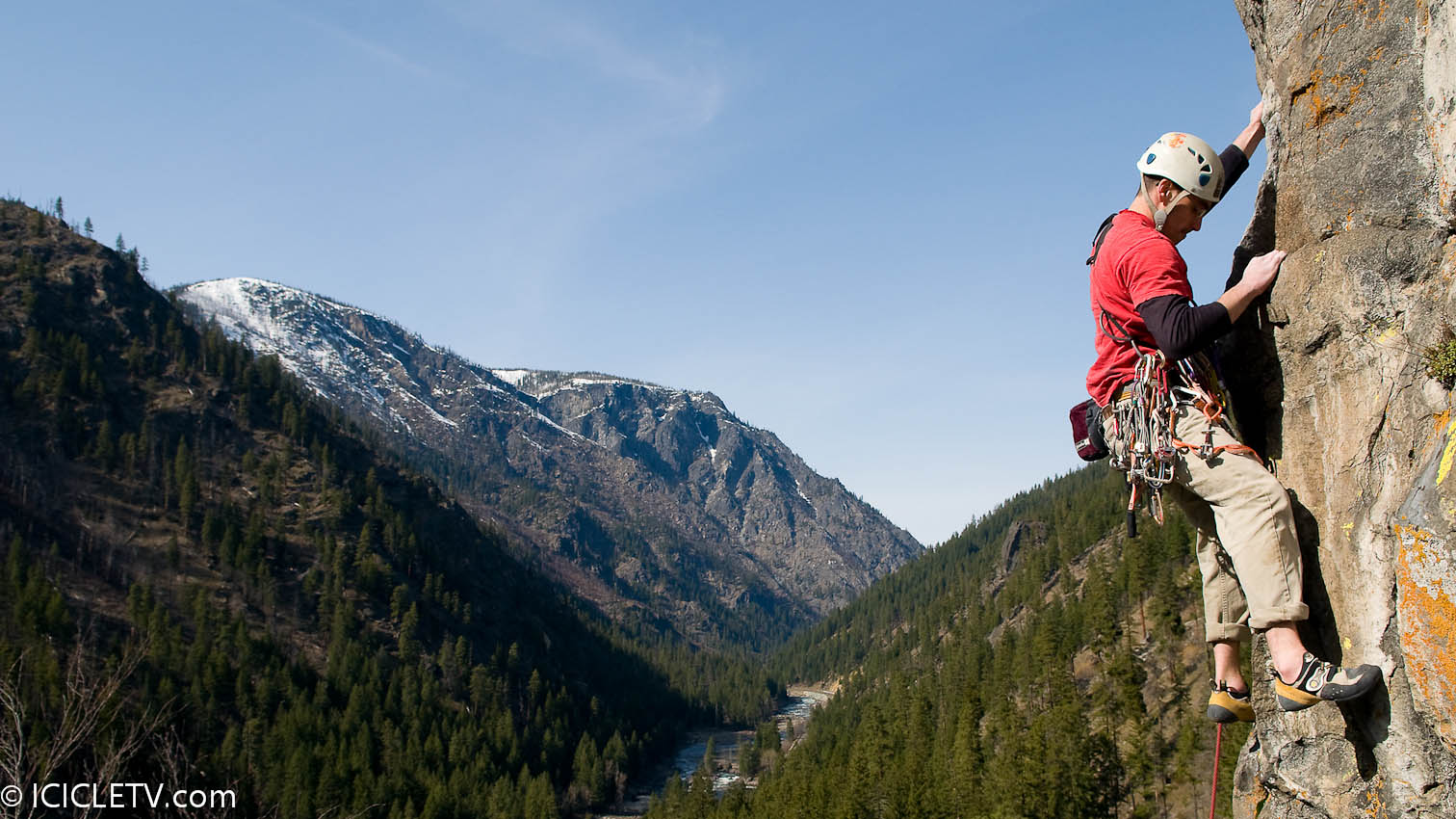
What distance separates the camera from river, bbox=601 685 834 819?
11950 centimetres

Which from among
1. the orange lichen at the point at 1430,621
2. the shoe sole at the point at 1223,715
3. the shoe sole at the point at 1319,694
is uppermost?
the orange lichen at the point at 1430,621

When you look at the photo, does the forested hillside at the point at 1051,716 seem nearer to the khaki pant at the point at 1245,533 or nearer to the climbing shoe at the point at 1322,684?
the khaki pant at the point at 1245,533

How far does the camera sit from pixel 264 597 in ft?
408

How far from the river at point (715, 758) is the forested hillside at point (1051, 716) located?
14.6 meters

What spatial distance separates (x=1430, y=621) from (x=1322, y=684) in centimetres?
66

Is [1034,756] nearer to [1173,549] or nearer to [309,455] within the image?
[1173,549]

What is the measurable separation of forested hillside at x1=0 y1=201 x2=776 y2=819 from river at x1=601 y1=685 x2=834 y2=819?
3.90m

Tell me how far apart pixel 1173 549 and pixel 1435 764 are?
93.1 m

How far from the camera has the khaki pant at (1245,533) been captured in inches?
219

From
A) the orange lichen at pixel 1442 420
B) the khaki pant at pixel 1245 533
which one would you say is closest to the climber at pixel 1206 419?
the khaki pant at pixel 1245 533

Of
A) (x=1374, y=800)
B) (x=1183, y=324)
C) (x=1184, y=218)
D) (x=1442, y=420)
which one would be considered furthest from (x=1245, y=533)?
(x=1184, y=218)

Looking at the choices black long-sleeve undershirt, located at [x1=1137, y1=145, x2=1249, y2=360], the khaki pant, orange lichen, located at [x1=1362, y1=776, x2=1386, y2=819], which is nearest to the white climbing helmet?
black long-sleeve undershirt, located at [x1=1137, y1=145, x2=1249, y2=360]

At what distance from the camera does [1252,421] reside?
22.9 feet

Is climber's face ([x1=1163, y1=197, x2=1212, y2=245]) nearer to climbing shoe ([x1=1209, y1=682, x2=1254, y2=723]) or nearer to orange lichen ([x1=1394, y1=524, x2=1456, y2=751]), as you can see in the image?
orange lichen ([x1=1394, y1=524, x2=1456, y2=751])
